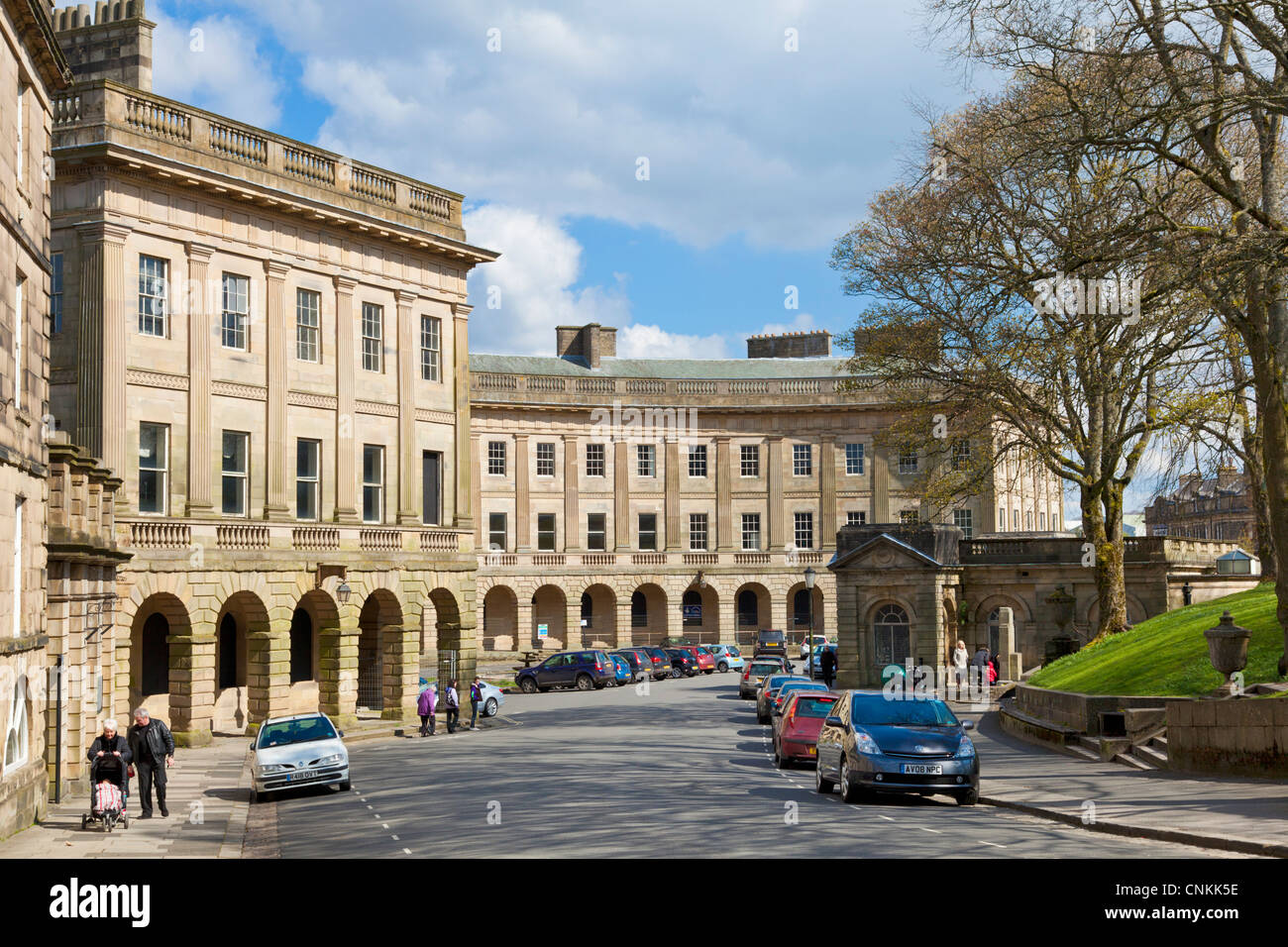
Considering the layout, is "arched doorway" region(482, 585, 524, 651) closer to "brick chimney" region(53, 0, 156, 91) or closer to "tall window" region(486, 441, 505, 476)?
"tall window" region(486, 441, 505, 476)

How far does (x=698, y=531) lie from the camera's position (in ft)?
271

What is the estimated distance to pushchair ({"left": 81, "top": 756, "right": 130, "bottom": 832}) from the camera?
19.5 meters

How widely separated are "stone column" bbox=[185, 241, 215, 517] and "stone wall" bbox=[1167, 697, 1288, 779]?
83.4ft

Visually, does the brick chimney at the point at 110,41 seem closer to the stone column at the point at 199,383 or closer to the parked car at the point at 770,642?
the stone column at the point at 199,383

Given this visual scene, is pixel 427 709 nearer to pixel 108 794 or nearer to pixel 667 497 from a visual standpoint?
pixel 108 794

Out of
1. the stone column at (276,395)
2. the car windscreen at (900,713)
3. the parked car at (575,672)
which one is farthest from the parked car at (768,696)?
the parked car at (575,672)

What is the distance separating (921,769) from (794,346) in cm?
7437

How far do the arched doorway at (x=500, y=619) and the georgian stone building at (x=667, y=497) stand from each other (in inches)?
4.0

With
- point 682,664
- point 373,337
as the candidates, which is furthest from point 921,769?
point 682,664

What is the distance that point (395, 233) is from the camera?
43.2 metres

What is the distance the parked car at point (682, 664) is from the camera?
68188 millimetres

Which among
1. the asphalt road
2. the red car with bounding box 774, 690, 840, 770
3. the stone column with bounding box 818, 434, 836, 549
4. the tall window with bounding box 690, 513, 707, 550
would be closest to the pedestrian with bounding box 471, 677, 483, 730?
the asphalt road

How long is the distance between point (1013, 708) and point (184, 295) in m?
23.9

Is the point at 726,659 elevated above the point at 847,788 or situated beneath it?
situated beneath
